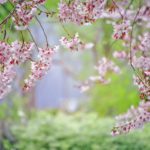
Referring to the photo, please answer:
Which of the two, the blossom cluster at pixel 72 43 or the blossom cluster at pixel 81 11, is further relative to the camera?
the blossom cluster at pixel 72 43

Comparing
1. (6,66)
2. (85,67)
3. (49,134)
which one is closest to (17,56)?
(6,66)

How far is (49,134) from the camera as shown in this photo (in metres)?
10.5

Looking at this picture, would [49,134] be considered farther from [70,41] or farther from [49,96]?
[49,96]

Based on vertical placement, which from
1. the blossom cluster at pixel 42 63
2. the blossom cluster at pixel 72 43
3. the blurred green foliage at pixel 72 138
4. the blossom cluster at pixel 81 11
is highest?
the blurred green foliage at pixel 72 138

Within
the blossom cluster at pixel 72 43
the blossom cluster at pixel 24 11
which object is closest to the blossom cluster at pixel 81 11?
the blossom cluster at pixel 72 43

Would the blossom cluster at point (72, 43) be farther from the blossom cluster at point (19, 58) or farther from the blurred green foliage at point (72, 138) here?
the blurred green foliage at point (72, 138)

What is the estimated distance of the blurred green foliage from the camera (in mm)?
9297

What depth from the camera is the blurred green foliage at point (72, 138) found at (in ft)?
30.5

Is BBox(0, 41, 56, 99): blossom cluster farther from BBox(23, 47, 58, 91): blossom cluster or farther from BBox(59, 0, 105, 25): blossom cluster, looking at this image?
BBox(59, 0, 105, 25): blossom cluster

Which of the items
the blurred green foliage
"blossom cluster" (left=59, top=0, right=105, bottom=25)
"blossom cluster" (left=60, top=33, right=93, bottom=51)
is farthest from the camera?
the blurred green foliage

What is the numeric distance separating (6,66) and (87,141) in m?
4.86

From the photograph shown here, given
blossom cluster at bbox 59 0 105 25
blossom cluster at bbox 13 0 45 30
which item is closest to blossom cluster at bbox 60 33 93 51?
blossom cluster at bbox 59 0 105 25

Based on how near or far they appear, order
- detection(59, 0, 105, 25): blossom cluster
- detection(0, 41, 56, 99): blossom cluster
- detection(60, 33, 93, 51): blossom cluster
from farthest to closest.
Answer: detection(60, 33, 93, 51): blossom cluster
detection(59, 0, 105, 25): blossom cluster
detection(0, 41, 56, 99): blossom cluster

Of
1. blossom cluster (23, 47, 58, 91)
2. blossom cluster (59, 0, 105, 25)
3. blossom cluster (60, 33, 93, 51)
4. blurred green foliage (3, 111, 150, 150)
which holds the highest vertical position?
blurred green foliage (3, 111, 150, 150)
